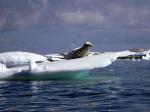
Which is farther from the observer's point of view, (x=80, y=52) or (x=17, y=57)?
(x=17, y=57)

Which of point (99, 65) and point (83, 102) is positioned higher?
point (99, 65)

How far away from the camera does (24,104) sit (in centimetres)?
2270

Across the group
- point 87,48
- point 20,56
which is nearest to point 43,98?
point 87,48

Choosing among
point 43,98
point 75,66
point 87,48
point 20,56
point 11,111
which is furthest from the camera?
point 20,56

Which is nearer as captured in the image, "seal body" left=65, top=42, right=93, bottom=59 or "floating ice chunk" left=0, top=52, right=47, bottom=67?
"seal body" left=65, top=42, right=93, bottom=59

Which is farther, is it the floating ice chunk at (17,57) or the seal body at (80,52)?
the floating ice chunk at (17,57)

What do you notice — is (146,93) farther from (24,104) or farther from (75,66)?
(75,66)

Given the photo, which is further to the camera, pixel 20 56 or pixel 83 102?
pixel 20 56

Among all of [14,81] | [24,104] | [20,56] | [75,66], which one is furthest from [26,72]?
[24,104]

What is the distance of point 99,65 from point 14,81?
26.5 feet

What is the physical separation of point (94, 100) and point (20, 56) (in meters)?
29.6

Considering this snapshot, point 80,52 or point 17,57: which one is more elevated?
point 17,57

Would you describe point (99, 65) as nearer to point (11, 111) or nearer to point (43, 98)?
point (43, 98)

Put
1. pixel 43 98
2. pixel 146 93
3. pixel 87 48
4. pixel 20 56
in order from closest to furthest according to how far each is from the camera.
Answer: pixel 43 98, pixel 146 93, pixel 87 48, pixel 20 56
